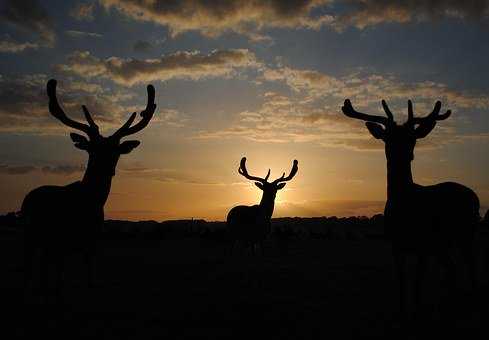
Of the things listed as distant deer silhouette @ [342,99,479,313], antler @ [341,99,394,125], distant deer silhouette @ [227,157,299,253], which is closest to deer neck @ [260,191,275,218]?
distant deer silhouette @ [227,157,299,253]

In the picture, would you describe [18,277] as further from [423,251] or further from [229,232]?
[423,251]

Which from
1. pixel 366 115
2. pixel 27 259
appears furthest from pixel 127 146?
pixel 366 115

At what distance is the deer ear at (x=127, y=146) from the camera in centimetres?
806

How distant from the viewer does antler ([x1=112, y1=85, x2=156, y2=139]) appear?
8453 millimetres

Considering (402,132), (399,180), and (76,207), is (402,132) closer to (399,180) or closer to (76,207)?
(399,180)

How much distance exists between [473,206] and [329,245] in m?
13.3

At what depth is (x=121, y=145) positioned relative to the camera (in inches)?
316

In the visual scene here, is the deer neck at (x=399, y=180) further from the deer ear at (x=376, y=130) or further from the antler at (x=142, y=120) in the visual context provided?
the antler at (x=142, y=120)

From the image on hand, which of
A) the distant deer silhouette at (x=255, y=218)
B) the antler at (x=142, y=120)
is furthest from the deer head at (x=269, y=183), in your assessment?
the antler at (x=142, y=120)

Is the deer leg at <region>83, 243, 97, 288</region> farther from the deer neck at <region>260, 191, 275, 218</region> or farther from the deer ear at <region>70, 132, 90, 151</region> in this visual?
the deer neck at <region>260, 191, 275, 218</region>

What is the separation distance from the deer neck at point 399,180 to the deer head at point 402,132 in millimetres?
76

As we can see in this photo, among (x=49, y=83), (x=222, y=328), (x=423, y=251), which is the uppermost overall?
(x=49, y=83)

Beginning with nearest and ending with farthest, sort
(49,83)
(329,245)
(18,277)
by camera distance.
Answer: (49,83), (18,277), (329,245)

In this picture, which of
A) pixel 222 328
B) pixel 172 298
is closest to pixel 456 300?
pixel 222 328
